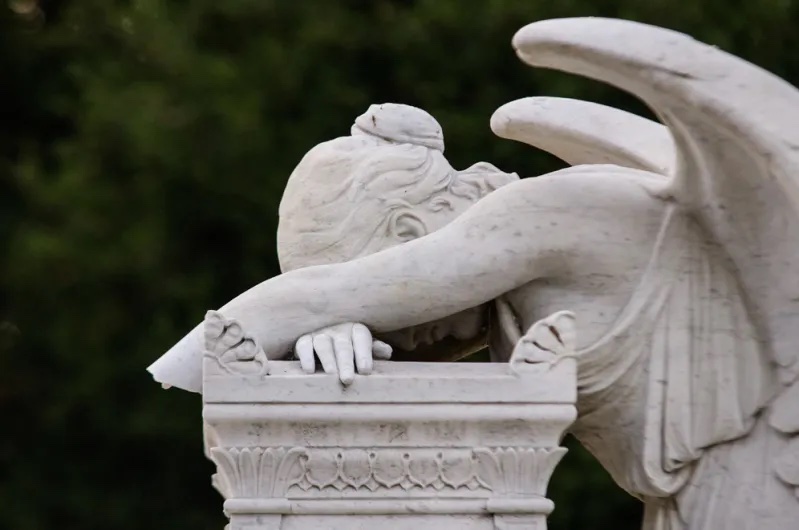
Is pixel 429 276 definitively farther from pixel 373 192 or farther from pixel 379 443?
pixel 379 443

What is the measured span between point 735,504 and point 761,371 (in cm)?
31

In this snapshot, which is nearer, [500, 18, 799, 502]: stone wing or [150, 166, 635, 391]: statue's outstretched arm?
[500, 18, 799, 502]: stone wing

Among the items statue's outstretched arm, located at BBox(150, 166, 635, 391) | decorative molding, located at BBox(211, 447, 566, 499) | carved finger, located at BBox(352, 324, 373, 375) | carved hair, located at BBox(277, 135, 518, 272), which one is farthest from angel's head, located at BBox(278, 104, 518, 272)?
decorative molding, located at BBox(211, 447, 566, 499)

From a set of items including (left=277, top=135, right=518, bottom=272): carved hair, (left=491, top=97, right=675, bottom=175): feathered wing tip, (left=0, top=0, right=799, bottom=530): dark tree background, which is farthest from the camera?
(left=0, top=0, right=799, bottom=530): dark tree background

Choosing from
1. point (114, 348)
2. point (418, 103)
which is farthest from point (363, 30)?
point (114, 348)

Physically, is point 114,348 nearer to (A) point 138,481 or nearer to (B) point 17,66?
(A) point 138,481

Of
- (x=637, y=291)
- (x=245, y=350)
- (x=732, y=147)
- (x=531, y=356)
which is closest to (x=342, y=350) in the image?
(x=245, y=350)

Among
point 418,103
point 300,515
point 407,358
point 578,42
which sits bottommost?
point 300,515

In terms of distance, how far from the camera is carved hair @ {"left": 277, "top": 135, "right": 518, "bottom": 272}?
5.25 metres

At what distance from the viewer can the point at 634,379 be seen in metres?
5.13

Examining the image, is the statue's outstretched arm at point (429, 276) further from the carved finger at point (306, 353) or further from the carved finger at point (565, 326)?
the carved finger at point (565, 326)

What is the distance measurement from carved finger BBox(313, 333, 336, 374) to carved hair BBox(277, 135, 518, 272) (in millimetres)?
300

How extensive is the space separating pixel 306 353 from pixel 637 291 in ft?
2.58

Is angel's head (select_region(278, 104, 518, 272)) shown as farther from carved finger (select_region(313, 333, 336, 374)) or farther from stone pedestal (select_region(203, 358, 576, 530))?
stone pedestal (select_region(203, 358, 576, 530))
